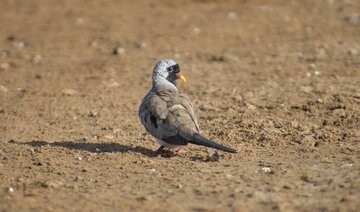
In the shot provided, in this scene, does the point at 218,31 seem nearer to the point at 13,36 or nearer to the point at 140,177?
the point at 13,36

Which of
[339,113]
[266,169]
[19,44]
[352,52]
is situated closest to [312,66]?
[352,52]

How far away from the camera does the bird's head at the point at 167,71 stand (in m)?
8.59

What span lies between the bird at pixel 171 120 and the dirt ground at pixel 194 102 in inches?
9.5

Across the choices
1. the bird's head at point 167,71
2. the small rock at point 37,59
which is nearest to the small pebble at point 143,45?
the small rock at point 37,59

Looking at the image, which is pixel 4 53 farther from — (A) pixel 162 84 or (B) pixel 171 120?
(B) pixel 171 120

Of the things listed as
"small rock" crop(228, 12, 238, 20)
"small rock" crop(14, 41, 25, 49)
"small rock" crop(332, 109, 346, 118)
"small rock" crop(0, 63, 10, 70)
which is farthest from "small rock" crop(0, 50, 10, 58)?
"small rock" crop(332, 109, 346, 118)

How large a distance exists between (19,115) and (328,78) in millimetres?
4253

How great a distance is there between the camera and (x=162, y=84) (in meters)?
8.46

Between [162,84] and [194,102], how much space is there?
1.83 metres

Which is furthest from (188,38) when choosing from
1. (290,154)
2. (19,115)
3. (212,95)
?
(290,154)

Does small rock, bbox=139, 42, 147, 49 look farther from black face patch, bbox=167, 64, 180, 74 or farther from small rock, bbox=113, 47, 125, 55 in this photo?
black face patch, bbox=167, 64, 180, 74

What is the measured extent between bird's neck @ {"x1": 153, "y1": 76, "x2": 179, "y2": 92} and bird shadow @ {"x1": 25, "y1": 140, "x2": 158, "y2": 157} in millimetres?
675

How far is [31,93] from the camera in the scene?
1120 centimetres

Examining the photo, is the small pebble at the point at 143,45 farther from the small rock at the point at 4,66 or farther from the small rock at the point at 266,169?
the small rock at the point at 266,169
